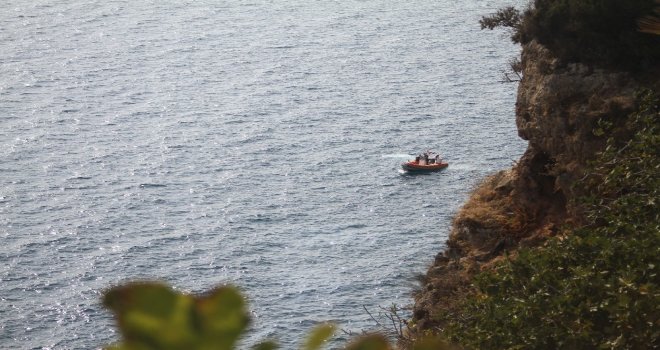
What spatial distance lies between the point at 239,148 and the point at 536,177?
55176mm

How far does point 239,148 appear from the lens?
77.6 metres

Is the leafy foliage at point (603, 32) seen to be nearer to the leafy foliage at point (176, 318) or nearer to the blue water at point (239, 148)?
the leafy foliage at point (176, 318)

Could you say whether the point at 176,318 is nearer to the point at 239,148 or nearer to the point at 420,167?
the point at 420,167

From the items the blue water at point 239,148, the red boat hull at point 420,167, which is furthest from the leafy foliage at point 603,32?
the red boat hull at point 420,167

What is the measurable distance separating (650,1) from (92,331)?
132 feet

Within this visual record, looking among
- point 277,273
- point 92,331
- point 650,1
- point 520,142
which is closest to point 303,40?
point 520,142

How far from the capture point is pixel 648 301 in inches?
467

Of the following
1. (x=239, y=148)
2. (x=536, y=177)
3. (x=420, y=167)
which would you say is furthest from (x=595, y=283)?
(x=239, y=148)

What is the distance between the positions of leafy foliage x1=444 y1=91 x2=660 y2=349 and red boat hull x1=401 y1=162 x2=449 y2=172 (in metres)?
53.1

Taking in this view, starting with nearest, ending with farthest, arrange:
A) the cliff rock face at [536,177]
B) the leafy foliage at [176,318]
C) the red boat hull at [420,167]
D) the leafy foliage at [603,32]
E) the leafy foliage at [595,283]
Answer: the leafy foliage at [176,318] < the leafy foliage at [595,283] < the leafy foliage at [603,32] < the cliff rock face at [536,177] < the red boat hull at [420,167]

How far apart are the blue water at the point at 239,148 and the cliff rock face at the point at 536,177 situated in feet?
89.0

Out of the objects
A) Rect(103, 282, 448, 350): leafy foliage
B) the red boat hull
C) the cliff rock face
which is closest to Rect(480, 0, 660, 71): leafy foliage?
the cliff rock face

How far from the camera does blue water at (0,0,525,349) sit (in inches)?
2313

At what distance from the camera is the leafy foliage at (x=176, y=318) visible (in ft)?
4.93
